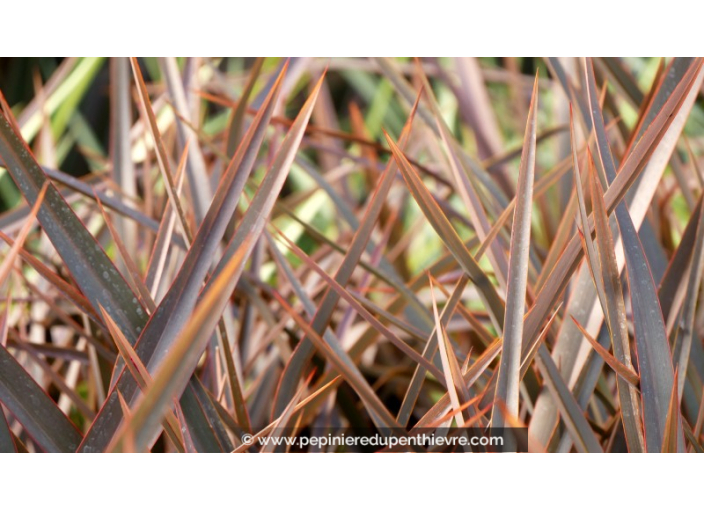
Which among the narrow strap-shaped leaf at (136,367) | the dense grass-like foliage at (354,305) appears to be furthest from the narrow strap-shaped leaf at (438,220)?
the narrow strap-shaped leaf at (136,367)

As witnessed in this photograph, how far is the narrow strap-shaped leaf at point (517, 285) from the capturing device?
0.20 meters

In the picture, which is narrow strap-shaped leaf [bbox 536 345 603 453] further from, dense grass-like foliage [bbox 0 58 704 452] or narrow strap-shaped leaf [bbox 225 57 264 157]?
narrow strap-shaped leaf [bbox 225 57 264 157]

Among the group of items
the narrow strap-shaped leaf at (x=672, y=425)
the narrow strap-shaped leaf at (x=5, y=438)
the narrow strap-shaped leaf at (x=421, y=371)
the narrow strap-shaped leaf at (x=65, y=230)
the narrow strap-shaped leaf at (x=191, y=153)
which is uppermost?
the narrow strap-shaped leaf at (x=191, y=153)

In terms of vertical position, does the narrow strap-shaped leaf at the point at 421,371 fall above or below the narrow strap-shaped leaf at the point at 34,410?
above

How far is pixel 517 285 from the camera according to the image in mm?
200

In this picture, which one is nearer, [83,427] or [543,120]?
[83,427]

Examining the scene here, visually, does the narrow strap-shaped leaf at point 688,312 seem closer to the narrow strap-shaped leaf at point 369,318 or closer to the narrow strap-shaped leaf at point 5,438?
the narrow strap-shaped leaf at point 369,318

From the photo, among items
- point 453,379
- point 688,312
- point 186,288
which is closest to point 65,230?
point 186,288

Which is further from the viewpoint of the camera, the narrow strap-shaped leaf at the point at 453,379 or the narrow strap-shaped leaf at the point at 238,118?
the narrow strap-shaped leaf at the point at 238,118

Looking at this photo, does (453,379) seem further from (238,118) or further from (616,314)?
(238,118)

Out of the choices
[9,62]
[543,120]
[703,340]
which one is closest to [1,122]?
[9,62]
